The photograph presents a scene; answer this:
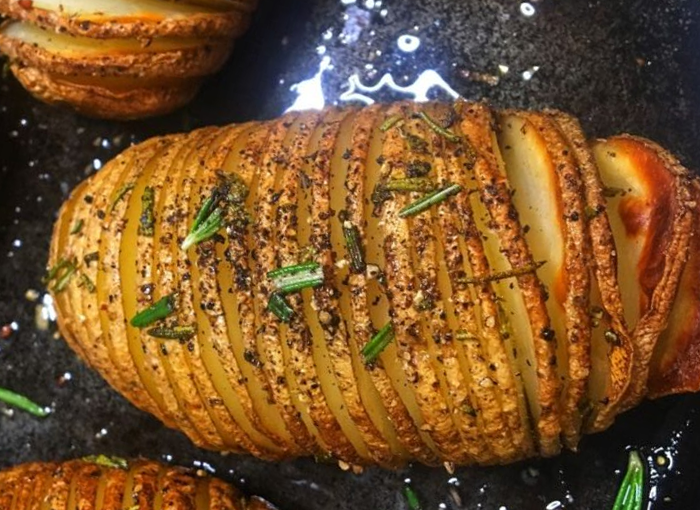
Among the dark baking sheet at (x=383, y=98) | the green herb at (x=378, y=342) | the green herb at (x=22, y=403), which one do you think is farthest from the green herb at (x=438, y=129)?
the green herb at (x=22, y=403)

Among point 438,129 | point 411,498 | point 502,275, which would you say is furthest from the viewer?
point 411,498

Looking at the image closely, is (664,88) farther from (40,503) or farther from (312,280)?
(40,503)

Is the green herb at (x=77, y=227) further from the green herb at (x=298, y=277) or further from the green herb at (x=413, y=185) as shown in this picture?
the green herb at (x=413, y=185)

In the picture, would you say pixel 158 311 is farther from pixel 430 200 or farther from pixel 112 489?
pixel 430 200

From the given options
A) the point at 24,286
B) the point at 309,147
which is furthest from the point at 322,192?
the point at 24,286

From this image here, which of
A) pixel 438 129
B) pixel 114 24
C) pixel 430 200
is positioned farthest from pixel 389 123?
pixel 114 24

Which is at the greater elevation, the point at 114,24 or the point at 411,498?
the point at 114,24
